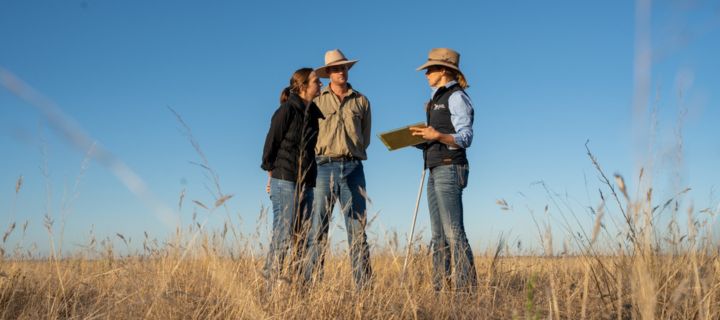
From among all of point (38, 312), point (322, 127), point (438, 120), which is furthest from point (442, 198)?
point (38, 312)

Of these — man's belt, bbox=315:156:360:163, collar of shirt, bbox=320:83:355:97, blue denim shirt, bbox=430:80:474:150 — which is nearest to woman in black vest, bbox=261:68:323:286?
man's belt, bbox=315:156:360:163

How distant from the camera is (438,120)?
4203mm

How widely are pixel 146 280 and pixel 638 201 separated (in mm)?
2742

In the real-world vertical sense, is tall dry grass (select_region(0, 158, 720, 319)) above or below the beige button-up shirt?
below

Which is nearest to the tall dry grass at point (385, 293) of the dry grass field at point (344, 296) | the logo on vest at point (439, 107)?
the dry grass field at point (344, 296)

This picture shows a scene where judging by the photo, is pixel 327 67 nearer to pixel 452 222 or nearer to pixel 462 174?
pixel 462 174

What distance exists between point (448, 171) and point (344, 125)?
3.25 ft

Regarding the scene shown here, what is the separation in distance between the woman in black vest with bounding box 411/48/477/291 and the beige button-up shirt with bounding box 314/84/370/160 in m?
0.57

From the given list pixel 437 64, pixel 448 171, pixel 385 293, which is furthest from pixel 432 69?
pixel 385 293

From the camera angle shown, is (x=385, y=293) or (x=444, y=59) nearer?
(x=385, y=293)

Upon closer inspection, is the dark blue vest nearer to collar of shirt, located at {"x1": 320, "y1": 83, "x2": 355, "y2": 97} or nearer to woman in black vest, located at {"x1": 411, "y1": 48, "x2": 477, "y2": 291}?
woman in black vest, located at {"x1": 411, "y1": 48, "x2": 477, "y2": 291}

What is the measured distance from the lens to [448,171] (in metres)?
3.98

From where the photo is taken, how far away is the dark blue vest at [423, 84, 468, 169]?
3998mm

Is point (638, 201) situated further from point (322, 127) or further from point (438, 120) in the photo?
point (322, 127)
